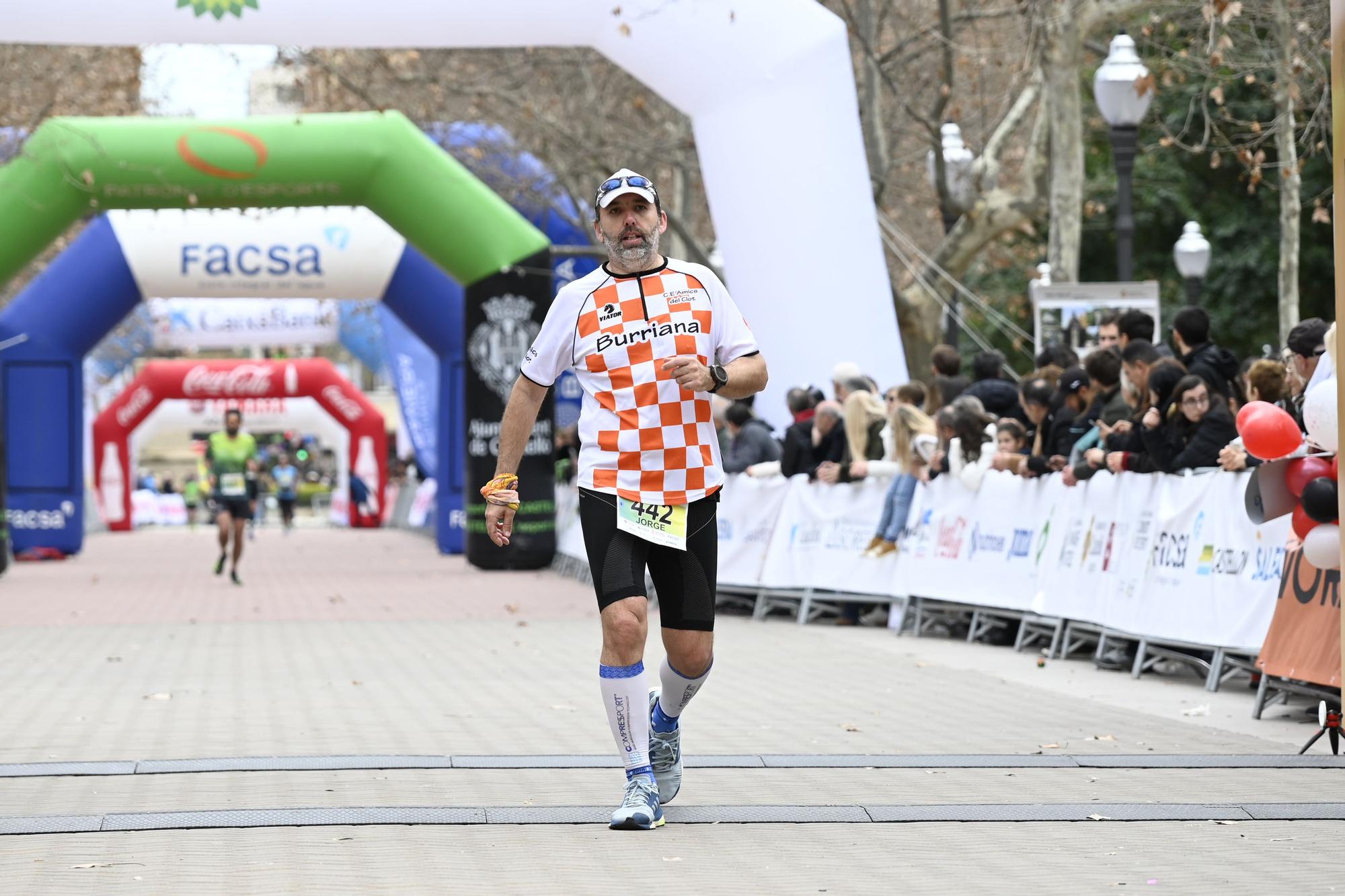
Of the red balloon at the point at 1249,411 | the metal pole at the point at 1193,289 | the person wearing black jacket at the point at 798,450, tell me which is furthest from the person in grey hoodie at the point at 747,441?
the red balloon at the point at 1249,411

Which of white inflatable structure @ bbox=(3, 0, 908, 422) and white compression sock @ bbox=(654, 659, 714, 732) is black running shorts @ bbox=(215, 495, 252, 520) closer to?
white inflatable structure @ bbox=(3, 0, 908, 422)

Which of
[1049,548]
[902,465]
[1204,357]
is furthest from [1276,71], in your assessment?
[1204,357]

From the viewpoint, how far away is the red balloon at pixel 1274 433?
7949 mm

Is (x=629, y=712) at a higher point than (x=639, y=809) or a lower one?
higher

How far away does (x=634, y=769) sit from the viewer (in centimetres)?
614

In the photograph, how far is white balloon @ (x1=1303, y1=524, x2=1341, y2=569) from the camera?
7.25 m

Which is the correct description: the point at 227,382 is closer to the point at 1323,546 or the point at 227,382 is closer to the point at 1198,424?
the point at 1198,424

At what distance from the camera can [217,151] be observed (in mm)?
20938

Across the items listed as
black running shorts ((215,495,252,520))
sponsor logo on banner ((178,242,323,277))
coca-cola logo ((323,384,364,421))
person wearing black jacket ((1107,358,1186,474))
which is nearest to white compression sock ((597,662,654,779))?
person wearing black jacket ((1107,358,1186,474))

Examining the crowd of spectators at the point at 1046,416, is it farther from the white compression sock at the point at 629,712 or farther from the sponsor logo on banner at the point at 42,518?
the sponsor logo on banner at the point at 42,518

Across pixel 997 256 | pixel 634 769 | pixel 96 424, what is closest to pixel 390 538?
pixel 96 424

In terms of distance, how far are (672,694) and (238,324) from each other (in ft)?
105

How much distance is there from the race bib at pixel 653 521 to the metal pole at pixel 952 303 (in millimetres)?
12885

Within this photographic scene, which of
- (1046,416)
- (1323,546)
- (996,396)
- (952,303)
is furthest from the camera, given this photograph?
(952,303)
